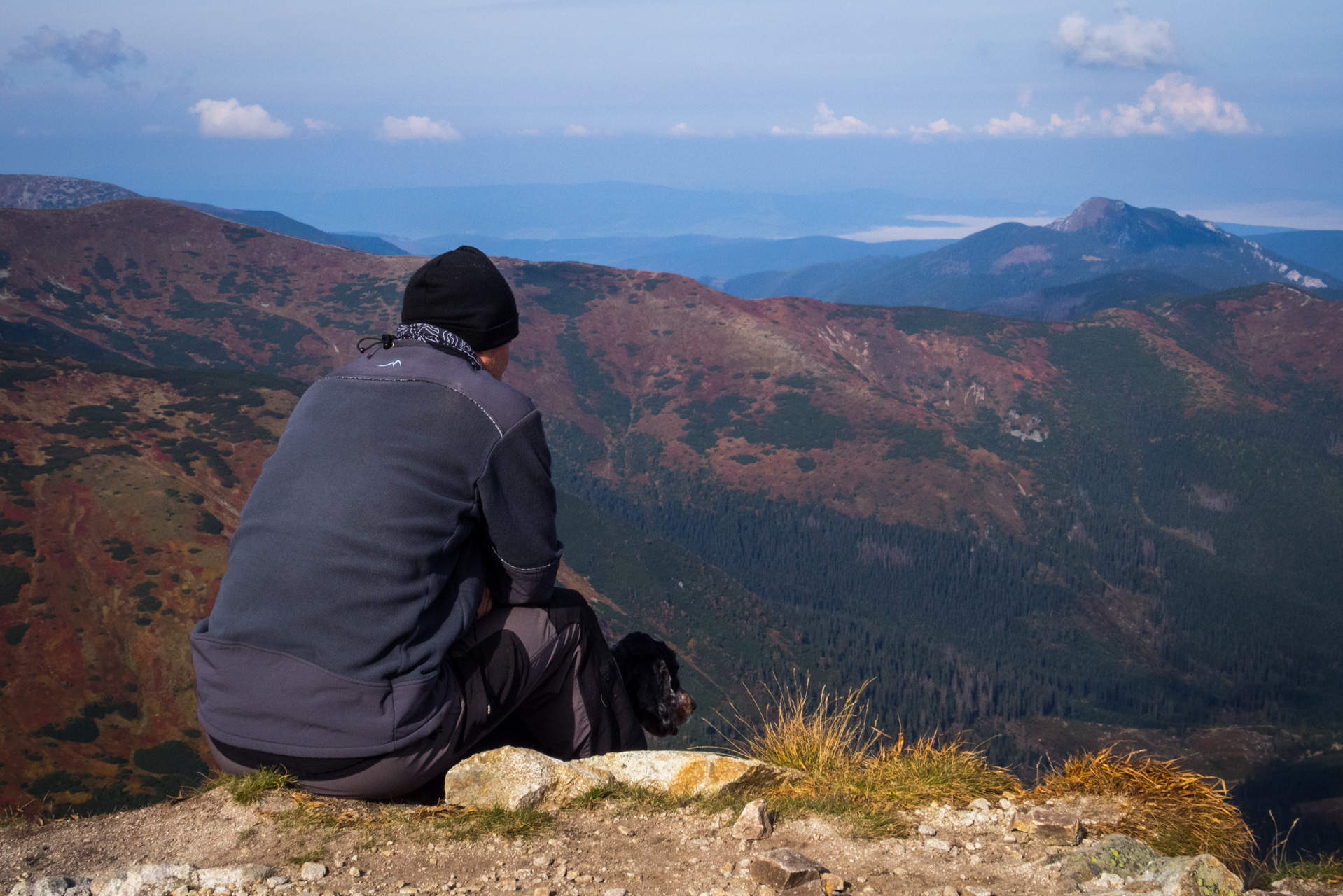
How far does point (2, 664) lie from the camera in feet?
116

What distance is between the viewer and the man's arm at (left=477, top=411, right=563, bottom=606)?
4.11 meters

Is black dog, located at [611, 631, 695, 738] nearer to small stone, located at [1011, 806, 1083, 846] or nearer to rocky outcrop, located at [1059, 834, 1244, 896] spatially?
small stone, located at [1011, 806, 1083, 846]

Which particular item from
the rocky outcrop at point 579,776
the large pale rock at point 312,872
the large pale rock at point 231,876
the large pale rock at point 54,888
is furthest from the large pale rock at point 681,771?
the large pale rock at point 54,888

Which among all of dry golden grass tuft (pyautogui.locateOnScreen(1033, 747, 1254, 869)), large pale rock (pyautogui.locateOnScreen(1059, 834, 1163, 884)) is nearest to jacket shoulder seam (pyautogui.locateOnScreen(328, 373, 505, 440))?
large pale rock (pyautogui.locateOnScreen(1059, 834, 1163, 884))

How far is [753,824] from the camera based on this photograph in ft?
15.4

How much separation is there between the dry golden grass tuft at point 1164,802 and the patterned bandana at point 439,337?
13.8 feet

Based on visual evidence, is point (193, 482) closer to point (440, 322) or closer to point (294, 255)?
point (440, 322)

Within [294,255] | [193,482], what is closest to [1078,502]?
[193,482]

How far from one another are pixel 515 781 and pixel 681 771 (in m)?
0.98

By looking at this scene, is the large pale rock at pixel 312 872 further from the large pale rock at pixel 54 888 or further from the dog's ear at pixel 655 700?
the dog's ear at pixel 655 700

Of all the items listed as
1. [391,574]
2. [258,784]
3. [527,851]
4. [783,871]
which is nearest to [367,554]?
[391,574]

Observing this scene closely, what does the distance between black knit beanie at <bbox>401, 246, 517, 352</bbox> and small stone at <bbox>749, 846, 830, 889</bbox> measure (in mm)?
2868

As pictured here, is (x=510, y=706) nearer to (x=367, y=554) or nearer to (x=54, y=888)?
(x=367, y=554)

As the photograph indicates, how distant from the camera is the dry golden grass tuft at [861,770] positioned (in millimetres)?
5090
